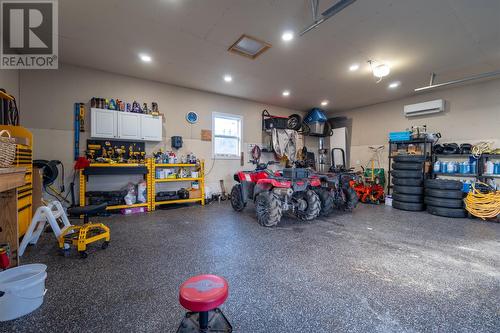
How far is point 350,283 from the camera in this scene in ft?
6.18

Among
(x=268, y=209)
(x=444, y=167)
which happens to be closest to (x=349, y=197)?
(x=268, y=209)

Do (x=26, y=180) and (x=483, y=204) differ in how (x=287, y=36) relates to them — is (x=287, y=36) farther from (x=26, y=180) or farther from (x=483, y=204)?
(x=483, y=204)

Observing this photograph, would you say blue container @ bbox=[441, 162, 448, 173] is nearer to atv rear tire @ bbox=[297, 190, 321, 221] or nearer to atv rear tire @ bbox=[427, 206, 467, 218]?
atv rear tire @ bbox=[427, 206, 467, 218]

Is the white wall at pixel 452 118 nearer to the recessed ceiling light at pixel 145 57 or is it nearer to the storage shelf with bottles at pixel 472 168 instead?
the storage shelf with bottles at pixel 472 168

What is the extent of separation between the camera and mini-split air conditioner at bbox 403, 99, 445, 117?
523 centimetres

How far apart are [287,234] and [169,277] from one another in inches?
72.2

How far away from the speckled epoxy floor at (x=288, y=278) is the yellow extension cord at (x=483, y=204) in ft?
2.81

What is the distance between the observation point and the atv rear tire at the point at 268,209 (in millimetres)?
3432

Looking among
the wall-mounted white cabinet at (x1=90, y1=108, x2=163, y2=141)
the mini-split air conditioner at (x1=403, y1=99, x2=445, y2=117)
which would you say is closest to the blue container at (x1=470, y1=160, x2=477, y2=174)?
the mini-split air conditioner at (x1=403, y1=99, x2=445, y2=117)

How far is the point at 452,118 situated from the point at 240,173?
5.67 m

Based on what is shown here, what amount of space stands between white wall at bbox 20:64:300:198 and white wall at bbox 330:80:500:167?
4.41m

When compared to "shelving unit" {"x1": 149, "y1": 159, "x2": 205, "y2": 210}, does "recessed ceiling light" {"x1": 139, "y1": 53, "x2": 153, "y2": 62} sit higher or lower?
higher

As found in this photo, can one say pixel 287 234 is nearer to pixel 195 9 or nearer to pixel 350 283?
pixel 350 283

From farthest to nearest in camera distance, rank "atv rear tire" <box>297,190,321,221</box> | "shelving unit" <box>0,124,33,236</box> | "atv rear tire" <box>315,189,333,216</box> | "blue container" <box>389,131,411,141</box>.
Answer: "blue container" <box>389,131,411,141</box>
"atv rear tire" <box>315,189,333,216</box>
"atv rear tire" <box>297,190,321,221</box>
"shelving unit" <box>0,124,33,236</box>
